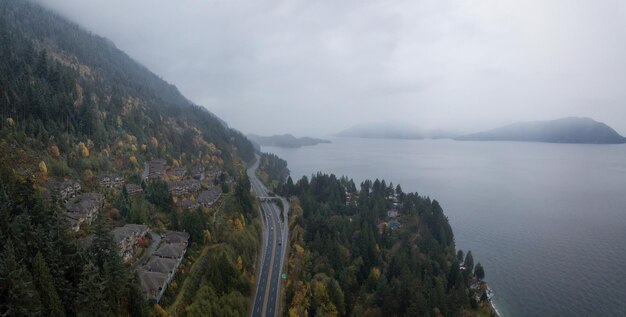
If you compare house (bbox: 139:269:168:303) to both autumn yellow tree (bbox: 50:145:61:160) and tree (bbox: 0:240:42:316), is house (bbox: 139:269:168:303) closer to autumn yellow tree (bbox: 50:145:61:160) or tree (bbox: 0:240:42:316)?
tree (bbox: 0:240:42:316)

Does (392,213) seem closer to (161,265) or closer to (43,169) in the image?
(161,265)

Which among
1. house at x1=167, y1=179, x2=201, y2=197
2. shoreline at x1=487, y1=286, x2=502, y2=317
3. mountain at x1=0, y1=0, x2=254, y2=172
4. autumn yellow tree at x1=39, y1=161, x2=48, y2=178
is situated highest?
mountain at x1=0, y1=0, x2=254, y2=172

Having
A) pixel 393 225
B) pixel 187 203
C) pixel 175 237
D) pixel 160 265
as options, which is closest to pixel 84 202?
pixel 175 237

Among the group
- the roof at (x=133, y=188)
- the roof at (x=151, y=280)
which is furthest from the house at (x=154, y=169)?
the roof at (x=151, y=280)

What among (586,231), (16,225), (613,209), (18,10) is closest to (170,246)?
(16,225)

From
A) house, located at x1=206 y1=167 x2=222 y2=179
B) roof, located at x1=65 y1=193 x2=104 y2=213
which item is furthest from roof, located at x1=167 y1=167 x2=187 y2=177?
roof, located at x1=65 y1=193 x2=104 y2=213

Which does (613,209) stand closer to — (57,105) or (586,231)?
(586,231)
